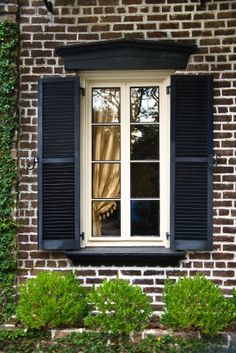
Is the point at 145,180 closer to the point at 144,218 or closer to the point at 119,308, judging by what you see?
the point at 144,218

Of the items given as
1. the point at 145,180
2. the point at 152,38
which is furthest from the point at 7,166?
the point at 152,38

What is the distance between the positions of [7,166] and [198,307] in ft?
8.03

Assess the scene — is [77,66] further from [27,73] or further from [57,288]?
[57,288]

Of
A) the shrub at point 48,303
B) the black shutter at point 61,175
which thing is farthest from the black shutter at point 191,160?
the shrub at point 48,303

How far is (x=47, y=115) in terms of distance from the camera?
570 cm

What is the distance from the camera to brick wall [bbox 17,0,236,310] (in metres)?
5.66

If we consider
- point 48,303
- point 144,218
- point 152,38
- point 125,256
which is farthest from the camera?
point 144,218

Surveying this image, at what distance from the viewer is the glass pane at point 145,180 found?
19.3ft

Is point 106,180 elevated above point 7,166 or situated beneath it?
situated beneath

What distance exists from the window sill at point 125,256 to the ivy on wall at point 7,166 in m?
0.66

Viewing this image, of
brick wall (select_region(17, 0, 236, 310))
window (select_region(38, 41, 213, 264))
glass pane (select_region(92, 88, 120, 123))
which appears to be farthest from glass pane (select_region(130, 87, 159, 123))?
brick wall (select_region(17, 0, 236, 310))

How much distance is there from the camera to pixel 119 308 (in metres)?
5.08

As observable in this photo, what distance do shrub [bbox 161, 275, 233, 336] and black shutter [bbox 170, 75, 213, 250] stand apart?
1.87 ft

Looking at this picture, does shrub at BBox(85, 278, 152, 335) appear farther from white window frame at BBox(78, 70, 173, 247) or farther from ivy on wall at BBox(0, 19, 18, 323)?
ivy on wall at BBox(0, 19, 18, 323)
